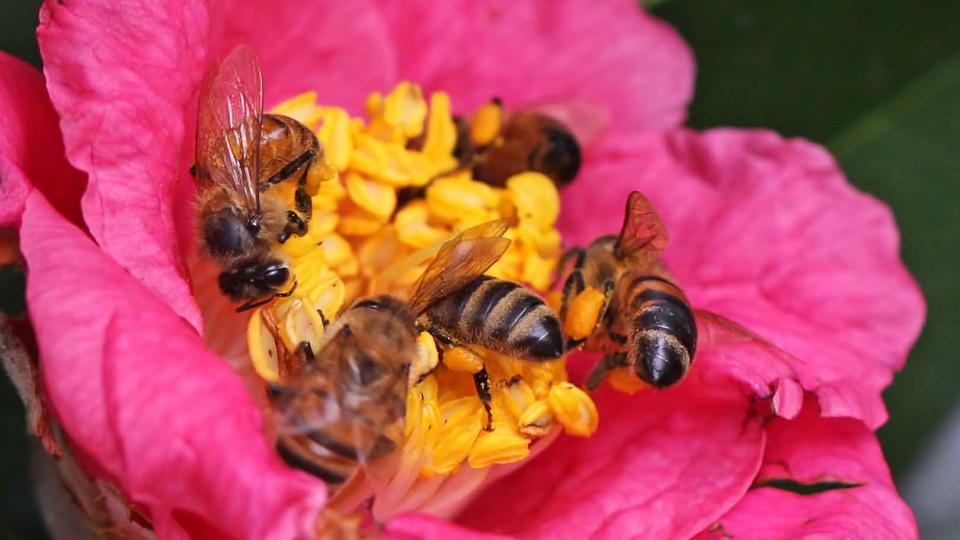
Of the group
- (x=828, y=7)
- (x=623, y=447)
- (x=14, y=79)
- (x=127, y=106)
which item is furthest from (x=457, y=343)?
(x=828, y=7)

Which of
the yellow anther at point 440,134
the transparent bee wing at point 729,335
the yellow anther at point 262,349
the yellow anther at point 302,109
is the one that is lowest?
the transparent bee wing at point 729,335

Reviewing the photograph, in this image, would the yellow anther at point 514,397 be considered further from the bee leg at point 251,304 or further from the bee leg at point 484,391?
the bee leg at point 251,304

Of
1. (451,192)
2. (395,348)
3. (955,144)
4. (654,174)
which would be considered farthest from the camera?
(955,144)

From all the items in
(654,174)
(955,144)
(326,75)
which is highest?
(326,75)

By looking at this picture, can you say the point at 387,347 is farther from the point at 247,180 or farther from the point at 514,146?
the point at 514,146

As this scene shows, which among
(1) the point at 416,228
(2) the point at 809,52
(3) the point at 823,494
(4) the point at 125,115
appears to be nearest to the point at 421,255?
(1) the point at 416,228

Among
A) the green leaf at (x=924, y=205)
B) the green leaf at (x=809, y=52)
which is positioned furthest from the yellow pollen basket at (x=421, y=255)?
the green leaf at (x=924, y=205)

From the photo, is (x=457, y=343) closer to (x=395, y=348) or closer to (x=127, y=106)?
Result: (x=395, y=348)
